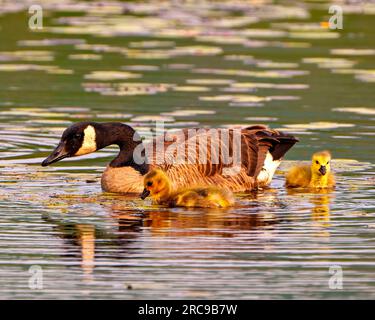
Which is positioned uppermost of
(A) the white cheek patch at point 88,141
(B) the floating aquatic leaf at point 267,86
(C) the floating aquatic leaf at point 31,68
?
(C) the floating aquatic leaf at point 31,68

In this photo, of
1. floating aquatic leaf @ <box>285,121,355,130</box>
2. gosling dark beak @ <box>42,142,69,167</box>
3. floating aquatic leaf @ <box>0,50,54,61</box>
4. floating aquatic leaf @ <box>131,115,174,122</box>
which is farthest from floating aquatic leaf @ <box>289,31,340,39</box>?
gosling dark beak @ <box>42,142,69,167</box>

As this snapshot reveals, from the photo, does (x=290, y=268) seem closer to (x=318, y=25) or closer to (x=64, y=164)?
(x=64, y=164)

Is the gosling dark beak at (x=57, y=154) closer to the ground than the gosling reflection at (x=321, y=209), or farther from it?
farther from it

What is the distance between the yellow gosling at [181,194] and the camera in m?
13.7

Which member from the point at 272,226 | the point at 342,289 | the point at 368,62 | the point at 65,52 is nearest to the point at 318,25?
the point at 368,62

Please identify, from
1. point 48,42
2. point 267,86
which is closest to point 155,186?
point 267,86

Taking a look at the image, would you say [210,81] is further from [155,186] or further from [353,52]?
[155,186]

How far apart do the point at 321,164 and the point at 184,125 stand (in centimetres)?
395

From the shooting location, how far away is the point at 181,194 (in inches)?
547

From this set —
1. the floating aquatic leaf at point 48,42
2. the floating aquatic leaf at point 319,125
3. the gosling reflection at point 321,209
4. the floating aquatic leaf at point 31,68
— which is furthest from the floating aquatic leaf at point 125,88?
the gosling reflection at point 321,209

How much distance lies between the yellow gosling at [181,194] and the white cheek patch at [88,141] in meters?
1.40

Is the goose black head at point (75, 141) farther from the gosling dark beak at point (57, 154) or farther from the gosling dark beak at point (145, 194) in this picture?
the gosling dark beak at point (145, 194)

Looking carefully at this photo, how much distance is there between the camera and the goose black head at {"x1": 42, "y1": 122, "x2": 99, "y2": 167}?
49.1 ft
